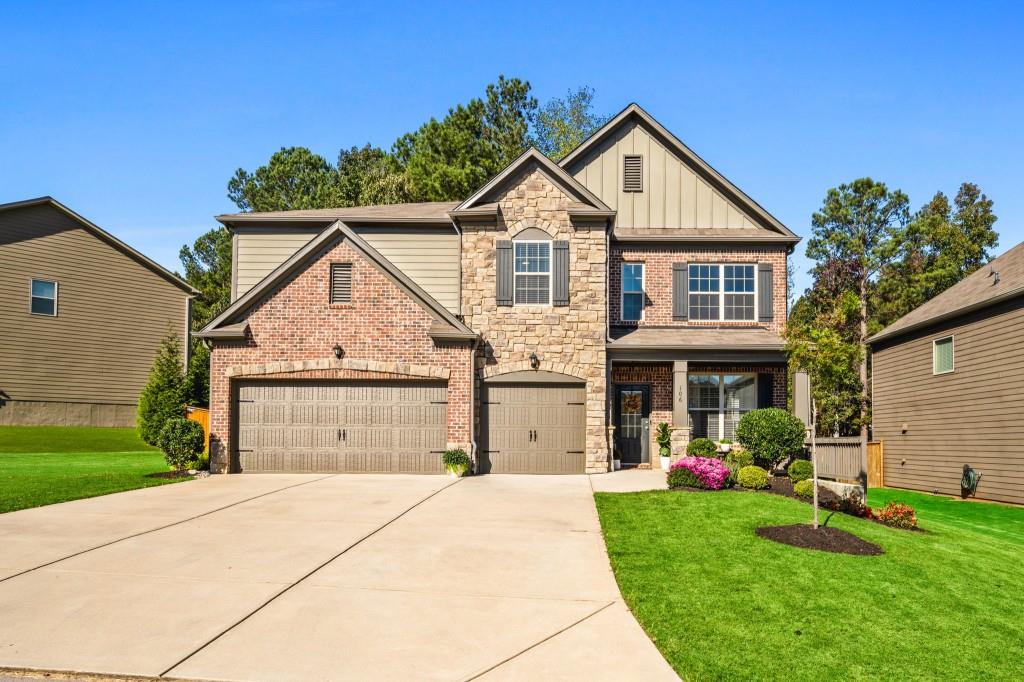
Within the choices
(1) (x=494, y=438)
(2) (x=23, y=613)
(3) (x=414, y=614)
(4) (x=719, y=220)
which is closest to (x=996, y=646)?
(3) (x=414, y=614)

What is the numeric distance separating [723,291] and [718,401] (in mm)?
3109

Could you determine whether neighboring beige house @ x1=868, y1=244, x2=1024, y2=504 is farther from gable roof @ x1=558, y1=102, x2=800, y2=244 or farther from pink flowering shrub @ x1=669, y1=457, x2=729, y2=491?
pink flowering shrub @ x1=669, y1=457, x2=729, y2=491

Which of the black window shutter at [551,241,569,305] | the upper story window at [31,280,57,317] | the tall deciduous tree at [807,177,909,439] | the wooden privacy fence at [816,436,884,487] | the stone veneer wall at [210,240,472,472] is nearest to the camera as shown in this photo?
the stone veneer wall at [210,240,472,472]

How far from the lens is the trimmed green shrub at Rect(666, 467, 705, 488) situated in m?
15.2

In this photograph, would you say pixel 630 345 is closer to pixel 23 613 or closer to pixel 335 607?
pixel 335 607

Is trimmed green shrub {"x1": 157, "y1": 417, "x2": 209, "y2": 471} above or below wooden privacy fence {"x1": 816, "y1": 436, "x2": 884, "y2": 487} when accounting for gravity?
above

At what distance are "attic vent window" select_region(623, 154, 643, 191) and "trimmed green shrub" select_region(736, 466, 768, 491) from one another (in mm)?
10105

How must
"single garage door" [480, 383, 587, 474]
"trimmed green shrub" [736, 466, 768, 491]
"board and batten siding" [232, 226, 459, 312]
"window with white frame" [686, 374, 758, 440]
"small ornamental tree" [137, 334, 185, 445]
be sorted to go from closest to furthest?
"trimmed green shrub" [736, 466, 768, 491] → "single garage door" [480, 383, 587, 474] → "window with white frame" [686, 374, 758, 440] → "board and batten siding" [232, 226, 459, 312] → "small ornamental tree" [137, 334, 185, 445]

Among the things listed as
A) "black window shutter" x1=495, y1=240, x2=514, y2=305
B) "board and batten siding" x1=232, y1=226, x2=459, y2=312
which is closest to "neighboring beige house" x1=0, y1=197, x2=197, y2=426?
"board and batten siding" x1=232, y1=226, x2=459, y2=312

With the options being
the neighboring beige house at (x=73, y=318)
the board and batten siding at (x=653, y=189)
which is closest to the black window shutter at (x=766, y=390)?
the board and batten siding at (x=653, y=189)

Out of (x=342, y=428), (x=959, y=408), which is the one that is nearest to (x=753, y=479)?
(x=959, y=408)

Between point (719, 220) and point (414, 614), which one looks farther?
point (719, 220)

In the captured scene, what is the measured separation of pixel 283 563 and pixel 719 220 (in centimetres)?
1699

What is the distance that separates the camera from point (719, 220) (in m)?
22.2
